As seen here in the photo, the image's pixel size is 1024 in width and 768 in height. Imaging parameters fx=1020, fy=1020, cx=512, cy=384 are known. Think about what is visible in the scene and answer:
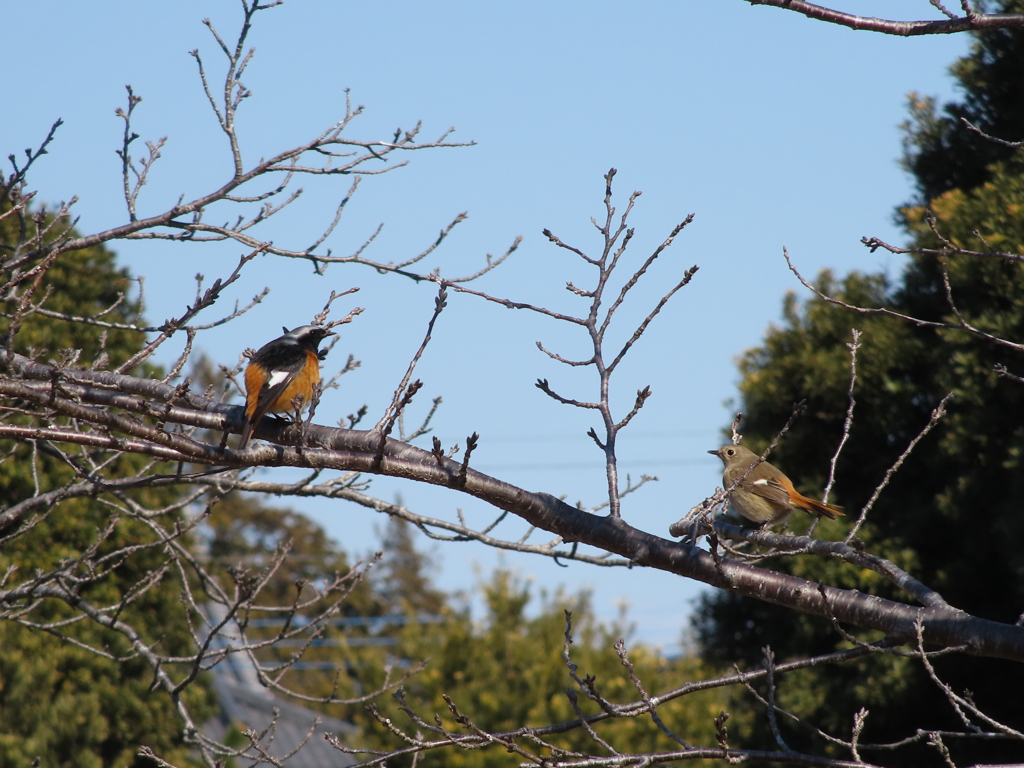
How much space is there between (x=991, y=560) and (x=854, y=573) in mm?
920

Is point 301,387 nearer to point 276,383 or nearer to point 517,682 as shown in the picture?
point 276,383

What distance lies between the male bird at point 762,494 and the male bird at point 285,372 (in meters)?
2.16

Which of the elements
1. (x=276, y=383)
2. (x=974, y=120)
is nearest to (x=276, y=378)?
(x=276, y=383)

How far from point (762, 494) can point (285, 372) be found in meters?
2.53

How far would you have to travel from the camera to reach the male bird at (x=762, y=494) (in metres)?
5.26

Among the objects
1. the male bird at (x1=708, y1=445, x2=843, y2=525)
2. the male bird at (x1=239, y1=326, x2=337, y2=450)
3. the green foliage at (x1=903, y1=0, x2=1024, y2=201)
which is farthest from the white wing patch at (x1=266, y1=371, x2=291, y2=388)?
the green foliage at (x1=903, y1=0, x2=1024, y2=201)

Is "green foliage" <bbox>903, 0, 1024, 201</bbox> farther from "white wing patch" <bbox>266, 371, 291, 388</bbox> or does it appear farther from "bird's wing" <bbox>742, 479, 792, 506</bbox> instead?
"white wing patch" <bbox>266, 371, 291, 388</bbox>

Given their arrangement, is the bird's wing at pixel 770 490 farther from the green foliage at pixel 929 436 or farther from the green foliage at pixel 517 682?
the green foliage at pixel 517 682

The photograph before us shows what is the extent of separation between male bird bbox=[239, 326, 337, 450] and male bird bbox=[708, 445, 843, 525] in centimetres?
216

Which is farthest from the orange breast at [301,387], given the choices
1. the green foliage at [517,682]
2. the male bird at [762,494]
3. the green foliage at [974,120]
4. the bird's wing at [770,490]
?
the green foliage at [517,682]

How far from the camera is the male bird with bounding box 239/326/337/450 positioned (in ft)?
15.1

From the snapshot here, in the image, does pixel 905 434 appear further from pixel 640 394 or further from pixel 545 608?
pixel 545 608

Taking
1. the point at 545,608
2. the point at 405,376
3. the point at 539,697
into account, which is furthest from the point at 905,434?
the point at 545,608

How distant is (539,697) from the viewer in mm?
12688
